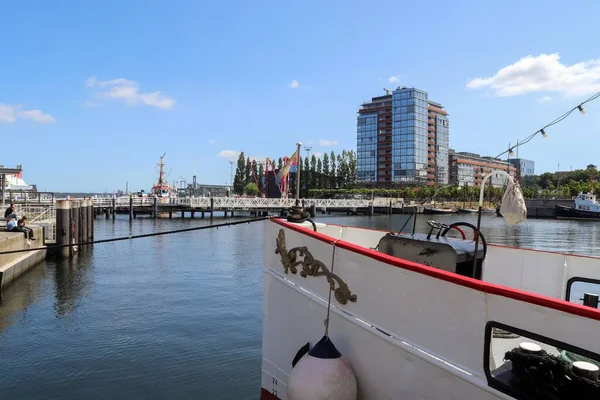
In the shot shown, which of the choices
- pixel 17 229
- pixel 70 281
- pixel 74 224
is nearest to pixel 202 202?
pixel 74 224

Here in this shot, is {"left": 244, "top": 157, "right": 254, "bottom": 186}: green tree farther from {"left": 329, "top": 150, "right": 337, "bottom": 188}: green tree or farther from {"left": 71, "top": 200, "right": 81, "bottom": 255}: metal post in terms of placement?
{"left": 71, "top": 200, "right": 81, "bottom": 255}: metal post

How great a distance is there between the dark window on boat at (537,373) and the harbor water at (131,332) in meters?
5.55

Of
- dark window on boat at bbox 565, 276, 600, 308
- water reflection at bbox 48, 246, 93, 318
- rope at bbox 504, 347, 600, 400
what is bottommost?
water reflection at bbox 48, 246, 93, 318

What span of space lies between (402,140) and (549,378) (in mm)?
133643

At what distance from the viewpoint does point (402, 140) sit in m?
132

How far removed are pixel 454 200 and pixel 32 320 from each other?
374 feet

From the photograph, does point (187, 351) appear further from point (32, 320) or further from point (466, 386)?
point (466, 386)

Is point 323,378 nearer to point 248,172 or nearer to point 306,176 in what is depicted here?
point 306,176

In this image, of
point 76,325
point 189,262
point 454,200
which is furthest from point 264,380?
point 454,200

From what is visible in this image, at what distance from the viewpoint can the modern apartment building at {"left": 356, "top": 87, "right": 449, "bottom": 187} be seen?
13100 centimetres

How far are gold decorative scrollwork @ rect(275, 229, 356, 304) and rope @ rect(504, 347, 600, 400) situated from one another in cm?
169

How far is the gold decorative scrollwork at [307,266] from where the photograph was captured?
15.8 ft

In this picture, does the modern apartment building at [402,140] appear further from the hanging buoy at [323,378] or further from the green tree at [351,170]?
the hanging buoy at [323,378]

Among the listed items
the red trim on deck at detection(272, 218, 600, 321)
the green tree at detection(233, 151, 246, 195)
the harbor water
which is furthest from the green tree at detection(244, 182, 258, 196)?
the red trim on deck at detection(272, 218, 600, 321)
